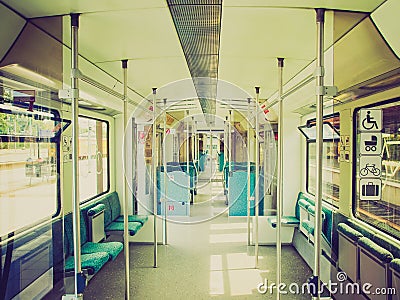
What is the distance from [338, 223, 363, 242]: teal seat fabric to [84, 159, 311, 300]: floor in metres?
0.88

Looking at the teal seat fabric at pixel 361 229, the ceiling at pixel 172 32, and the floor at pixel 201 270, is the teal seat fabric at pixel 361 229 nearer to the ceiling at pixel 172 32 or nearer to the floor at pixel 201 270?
the floor at pixel 201 270

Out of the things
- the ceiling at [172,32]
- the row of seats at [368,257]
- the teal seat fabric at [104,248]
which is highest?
the ceiling at [172,32]

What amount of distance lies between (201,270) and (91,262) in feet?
4.74

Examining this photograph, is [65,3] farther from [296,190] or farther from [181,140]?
[181,140]

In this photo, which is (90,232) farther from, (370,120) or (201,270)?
(370,120)

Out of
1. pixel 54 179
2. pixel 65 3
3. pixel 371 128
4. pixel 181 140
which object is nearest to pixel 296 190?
pixel 371 128

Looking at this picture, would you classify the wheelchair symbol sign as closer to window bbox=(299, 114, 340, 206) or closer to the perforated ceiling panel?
window bbox=(299, 114, 340, 206)

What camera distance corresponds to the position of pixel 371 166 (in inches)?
111

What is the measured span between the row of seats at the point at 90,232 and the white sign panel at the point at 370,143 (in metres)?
2.68

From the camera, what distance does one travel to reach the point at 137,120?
6.02m

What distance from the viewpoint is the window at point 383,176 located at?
2404mm

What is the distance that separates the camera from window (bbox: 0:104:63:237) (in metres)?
2.28

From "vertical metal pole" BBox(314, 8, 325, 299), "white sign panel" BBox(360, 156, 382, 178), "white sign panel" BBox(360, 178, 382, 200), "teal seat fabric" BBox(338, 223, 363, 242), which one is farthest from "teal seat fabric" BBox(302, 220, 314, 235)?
"vertical metal pole" BBox(314, 8, 325, 299)
